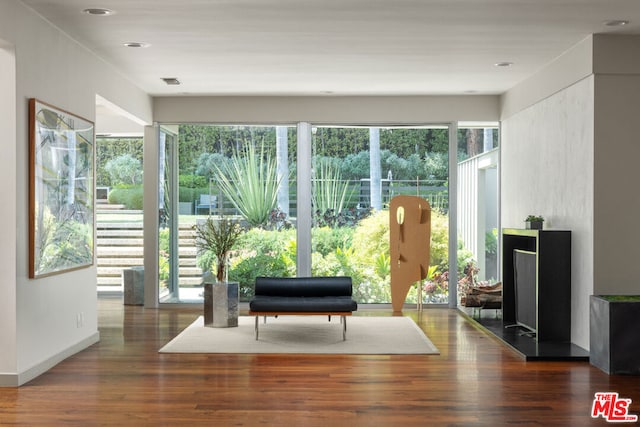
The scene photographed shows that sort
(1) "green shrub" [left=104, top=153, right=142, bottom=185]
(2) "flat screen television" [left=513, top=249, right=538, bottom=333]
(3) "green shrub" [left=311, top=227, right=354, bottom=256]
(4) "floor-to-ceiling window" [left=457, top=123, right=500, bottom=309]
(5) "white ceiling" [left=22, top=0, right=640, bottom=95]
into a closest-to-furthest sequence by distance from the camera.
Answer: (5) "white ceiling" [left=22, top=0, right=640, bottom=95] → (2) "flat screen television" [left=513, top=249, right=538, bottom=333] → (3) "green shrub" [left=311, top=227, right=354, bottom=256] → (4) "floor-to-ceiling window" [left=457, top=123, right=500, bottom=309] → (1) "green shrub" [left=104, top=153, right=142, bottom=185]

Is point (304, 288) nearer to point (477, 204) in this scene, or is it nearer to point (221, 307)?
point (221, 307)

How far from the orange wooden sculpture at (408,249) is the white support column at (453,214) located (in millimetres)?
413

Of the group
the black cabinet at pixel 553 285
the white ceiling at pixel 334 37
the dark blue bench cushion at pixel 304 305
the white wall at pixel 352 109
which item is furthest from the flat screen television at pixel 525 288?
the white wall at pixel 352 109

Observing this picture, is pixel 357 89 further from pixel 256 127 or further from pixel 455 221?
pixel 455 221

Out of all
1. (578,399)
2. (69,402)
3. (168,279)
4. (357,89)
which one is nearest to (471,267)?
(357,89)

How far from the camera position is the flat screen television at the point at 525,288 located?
307 inches

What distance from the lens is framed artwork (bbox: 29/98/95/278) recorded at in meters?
5.96

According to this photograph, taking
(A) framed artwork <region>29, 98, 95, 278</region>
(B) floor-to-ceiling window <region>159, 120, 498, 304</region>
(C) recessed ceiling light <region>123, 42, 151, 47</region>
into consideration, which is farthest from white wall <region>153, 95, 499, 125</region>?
(C) recessed ceiling light <region>123, 42, 151, 47</region>

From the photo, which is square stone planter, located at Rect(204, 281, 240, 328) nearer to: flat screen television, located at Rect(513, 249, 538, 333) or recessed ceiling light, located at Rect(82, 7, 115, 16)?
flat screen television, located at Rect(513, 249, 538, 333)

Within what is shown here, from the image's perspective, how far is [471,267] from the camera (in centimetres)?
1086

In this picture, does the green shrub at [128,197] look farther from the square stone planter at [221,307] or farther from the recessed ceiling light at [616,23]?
the recessed ceiling light at [616,23]

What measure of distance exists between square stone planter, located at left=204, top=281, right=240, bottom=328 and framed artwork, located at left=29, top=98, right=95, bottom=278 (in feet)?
4.95

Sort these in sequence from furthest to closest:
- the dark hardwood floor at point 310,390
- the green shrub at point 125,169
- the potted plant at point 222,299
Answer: the green shrub at point 125,169 → the potted plant at point 222,299 → the dark hardwood floor at point 310,390

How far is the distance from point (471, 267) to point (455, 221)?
0.83 m
